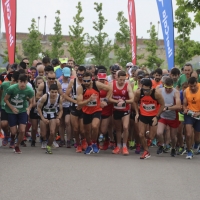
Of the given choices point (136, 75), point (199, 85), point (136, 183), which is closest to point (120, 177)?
point (136, 183)

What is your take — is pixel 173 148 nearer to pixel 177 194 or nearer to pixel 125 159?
pixel 125 159

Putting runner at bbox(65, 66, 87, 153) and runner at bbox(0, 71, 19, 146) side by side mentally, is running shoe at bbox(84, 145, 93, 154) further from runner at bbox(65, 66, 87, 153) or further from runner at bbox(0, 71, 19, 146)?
runner at bbox(0, 71, 19, 146)

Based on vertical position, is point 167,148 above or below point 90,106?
below

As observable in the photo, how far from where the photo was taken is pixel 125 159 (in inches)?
519

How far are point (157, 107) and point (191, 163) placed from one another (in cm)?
158

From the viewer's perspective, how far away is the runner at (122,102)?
1401cm

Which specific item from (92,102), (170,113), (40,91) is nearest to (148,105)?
(170,113)

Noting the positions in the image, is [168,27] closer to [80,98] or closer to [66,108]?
[66,108]

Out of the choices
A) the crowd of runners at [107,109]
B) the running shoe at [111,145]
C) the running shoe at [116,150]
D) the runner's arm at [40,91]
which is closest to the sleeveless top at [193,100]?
the crowd of runners at [107,109]

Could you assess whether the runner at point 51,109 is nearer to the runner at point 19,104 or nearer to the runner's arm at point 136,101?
the runner at point 19,104

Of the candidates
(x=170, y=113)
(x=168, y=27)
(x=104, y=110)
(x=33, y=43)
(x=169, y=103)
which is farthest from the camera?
(x=33, y=43)

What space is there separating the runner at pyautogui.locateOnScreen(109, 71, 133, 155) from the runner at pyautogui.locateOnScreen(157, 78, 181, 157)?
30.0 inches

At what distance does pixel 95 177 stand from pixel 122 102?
12.7 ft

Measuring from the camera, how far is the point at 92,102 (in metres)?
13.9
